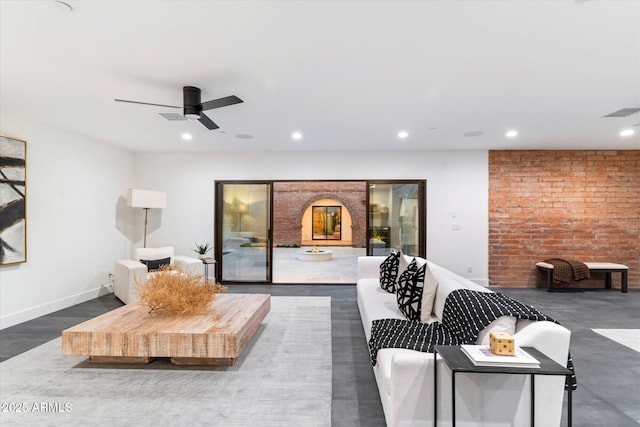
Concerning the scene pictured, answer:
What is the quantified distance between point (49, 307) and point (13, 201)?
1454mm

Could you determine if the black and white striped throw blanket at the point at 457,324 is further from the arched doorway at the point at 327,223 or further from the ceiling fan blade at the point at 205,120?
the arched doorway at the point at 327,223

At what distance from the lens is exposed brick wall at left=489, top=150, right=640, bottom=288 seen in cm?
580

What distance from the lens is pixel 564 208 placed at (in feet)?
19.1

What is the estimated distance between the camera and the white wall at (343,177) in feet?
19.4

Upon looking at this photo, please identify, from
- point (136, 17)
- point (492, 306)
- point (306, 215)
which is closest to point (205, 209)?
point (136, 17)

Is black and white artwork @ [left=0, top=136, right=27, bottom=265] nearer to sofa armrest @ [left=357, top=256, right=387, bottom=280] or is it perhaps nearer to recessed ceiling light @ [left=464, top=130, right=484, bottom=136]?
sofa armrest @ [left=357, top=256, right=387, bottom=280]

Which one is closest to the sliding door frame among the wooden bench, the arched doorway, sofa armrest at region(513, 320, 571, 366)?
the wooden bench

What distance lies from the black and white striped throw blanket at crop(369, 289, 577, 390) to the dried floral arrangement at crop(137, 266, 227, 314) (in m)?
1.63

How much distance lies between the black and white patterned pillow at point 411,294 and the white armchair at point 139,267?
311 centimetres

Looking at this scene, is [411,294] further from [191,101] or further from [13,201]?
[13,201]

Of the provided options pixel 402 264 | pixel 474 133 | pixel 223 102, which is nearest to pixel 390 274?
pixel 402 264

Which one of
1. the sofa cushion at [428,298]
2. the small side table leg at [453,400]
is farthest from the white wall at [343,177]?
the small side table leg at [453,400]

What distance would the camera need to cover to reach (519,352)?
1.55 m

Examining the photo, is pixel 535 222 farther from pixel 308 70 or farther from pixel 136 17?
pixel 136 17
